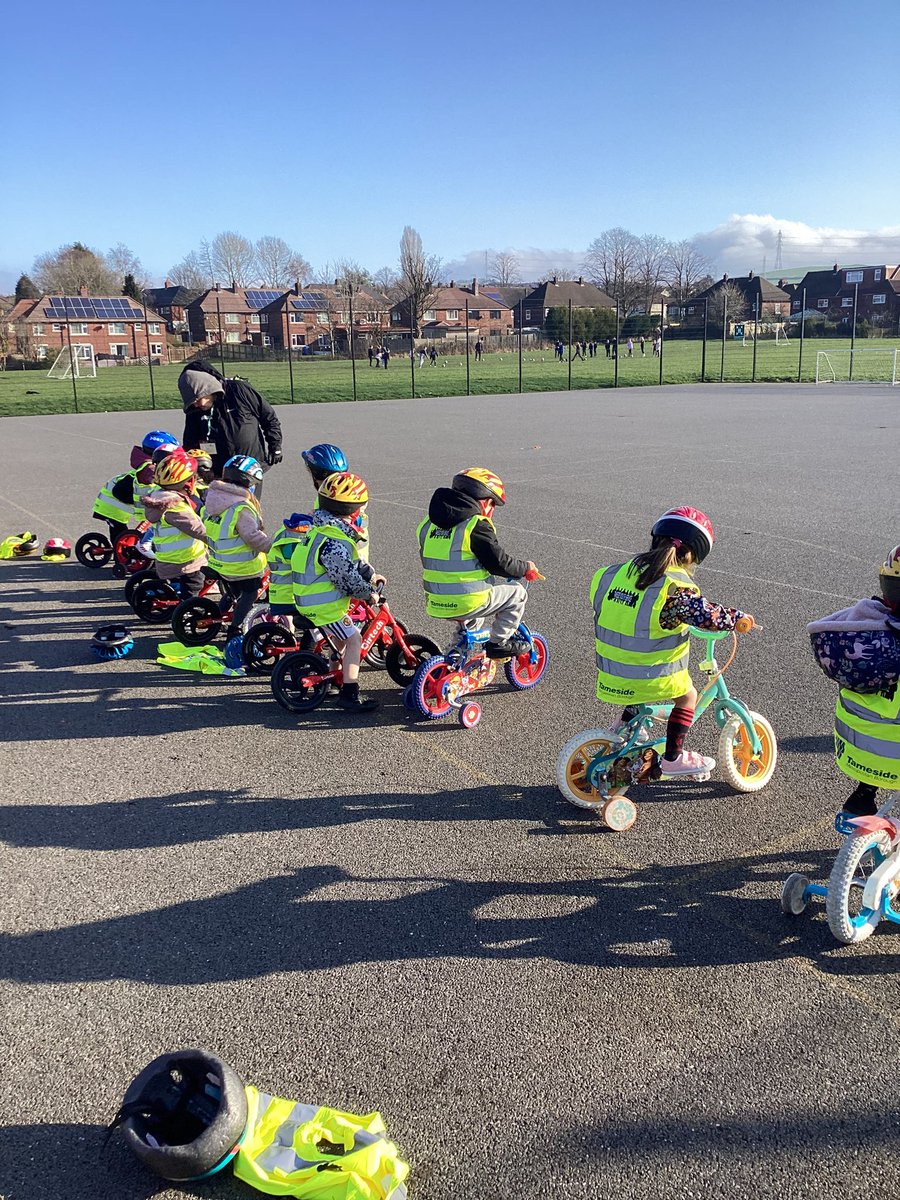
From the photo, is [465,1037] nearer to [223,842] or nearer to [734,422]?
[223,842]

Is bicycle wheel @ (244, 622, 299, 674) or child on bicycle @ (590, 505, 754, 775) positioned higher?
child on bicycle @ (590, 505, 754, 775)

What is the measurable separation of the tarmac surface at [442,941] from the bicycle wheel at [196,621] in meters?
0.41

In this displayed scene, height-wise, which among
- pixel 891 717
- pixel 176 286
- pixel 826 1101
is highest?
pixel 176 286

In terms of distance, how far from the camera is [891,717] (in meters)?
3.24

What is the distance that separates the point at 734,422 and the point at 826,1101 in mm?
21389

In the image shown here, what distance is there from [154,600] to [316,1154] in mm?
5810

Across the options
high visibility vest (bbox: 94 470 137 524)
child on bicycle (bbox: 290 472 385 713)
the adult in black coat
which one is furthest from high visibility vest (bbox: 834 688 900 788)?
high visibility vest (bbox: 94 470 137 524)

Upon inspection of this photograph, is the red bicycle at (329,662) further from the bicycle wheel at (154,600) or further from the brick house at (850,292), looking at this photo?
the brick house at (850,292)

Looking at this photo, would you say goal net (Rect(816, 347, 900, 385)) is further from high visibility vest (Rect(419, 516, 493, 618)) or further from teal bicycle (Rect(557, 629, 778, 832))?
teal bicycle (Rect(557, 629, 778, 832))

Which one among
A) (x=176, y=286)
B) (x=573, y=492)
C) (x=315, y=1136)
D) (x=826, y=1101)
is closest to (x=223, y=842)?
(x=315, y=1136)

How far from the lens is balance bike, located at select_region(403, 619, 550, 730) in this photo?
18.0 ft

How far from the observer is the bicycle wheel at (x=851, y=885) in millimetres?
3248

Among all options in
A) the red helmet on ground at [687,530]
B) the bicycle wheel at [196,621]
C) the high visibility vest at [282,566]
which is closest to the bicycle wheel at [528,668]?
the high visibility vest at [282,566]

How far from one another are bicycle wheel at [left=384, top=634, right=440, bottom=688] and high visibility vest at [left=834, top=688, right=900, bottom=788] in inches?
125
